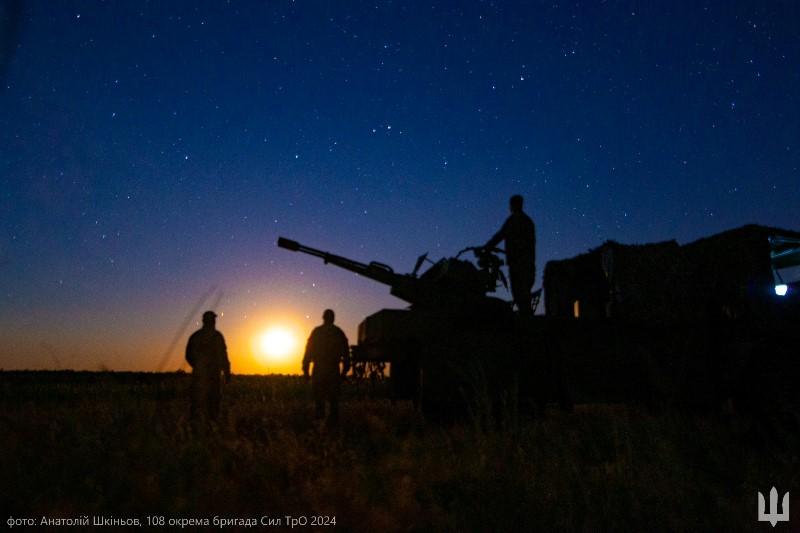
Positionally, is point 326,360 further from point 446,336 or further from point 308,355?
point 446,336

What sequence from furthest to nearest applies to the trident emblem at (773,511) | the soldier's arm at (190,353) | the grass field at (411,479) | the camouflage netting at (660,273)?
the camouflage netting at (660,273)
the soldier's arm at (190,353)
the trident emblem at (773,511)
the grass field at (411,479)

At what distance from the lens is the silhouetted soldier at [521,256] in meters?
8.34

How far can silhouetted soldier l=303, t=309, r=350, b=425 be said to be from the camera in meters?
8.74

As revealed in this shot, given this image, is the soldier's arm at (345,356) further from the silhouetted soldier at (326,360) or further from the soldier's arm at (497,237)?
the soldier's arm at (497,237)

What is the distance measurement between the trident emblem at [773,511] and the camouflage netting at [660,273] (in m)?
8.86

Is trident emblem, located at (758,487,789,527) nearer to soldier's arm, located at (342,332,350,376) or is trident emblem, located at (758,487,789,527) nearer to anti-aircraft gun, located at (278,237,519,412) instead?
anti-aircraft gun, located at (278,237,519,412)

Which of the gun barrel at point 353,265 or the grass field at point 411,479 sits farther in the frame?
the gun barrel at point 353,265

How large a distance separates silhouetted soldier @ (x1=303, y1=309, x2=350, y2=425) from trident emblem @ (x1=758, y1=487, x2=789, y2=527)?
558 centimetres

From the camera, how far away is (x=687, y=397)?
7.49 m

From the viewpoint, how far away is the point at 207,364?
8.17 metres

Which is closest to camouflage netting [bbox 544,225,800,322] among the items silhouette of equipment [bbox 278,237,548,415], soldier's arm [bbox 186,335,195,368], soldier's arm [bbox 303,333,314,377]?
silhouette of equipment [bbox 278,237,548,415]

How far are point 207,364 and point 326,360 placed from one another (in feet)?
5.49

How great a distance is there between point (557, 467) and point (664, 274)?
928cm

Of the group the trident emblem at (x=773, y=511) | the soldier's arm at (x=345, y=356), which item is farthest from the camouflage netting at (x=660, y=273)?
the trident emblem at (x=773, y=511)
